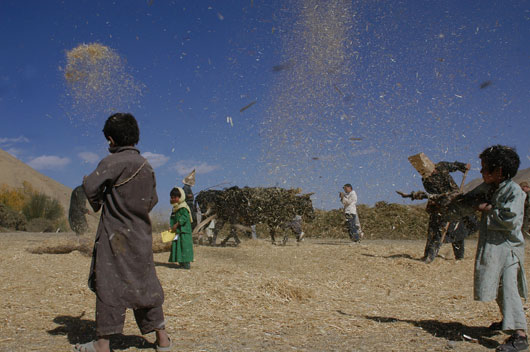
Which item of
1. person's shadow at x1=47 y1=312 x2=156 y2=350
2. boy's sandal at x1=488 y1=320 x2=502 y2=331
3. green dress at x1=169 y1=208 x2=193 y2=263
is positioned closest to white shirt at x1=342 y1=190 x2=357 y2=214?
green dress at x1=169 y1=208 x2=193 y2=263

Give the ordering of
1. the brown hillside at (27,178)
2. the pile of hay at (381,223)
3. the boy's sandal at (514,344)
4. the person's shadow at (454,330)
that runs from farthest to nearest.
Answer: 1. the brown hillside at (27,178)
2. the pile of hay at (381,223)
3. the person's shadow at (454,330)
4. the boy's sandal at (514,344)

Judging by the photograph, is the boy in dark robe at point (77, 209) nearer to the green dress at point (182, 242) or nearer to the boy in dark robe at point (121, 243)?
the green dress at point (182, 242)

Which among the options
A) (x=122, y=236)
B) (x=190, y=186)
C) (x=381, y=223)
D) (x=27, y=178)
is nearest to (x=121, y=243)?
(x=122, y=236)

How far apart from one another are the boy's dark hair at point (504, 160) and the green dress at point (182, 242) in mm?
5464

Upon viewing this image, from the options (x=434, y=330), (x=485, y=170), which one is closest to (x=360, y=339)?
(x=434, y=330)

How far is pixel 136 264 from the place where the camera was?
128 inches

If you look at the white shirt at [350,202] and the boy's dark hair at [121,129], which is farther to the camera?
the white shirt at [350,202]

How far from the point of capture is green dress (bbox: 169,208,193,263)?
7875 mm

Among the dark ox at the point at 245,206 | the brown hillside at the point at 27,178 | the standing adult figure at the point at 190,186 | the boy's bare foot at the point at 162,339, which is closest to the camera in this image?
the boy's bare foot at the point at 162,339

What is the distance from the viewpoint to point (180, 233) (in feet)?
26.4

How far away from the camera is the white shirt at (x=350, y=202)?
13.0m

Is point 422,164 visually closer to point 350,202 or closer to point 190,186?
point 350,202

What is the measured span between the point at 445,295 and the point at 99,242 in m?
4.83

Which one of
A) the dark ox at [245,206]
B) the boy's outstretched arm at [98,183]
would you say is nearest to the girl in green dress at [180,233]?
the dark ox at [245,206]
